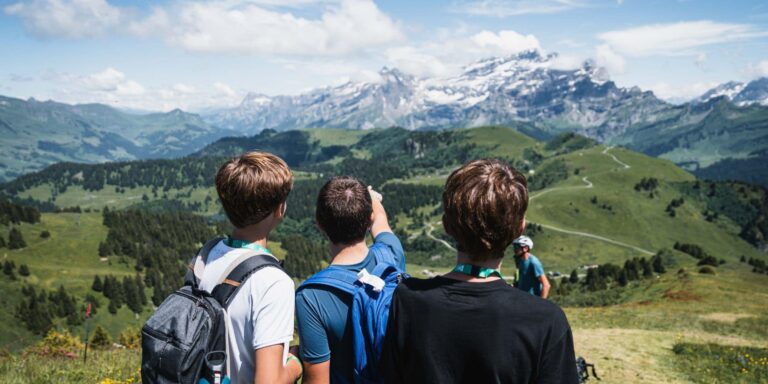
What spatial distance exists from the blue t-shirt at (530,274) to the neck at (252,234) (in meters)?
11.4

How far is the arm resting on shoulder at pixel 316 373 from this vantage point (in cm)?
536

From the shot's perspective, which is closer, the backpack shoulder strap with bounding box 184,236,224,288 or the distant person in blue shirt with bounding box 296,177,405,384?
the distant person in blue shirt with bounding box 296,177,405,384

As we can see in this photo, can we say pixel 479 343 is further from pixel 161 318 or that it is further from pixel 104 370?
pixel 104 370

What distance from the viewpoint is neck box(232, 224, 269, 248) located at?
5496 mm

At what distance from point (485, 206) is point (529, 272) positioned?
38.1 ft

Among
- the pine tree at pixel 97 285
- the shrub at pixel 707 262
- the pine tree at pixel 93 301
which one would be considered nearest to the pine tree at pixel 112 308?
the pine tree at pixel 93 301

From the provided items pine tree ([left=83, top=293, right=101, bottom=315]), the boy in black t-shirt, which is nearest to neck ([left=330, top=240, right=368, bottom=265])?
the boy in black t-shirt

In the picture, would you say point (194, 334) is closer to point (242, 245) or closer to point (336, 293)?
point (242, 245)

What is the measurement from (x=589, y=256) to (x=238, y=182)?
19354 cm

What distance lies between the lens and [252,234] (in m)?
5.54

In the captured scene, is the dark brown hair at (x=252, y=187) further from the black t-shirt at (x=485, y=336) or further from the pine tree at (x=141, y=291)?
the pine tree at (x=141, y=291)

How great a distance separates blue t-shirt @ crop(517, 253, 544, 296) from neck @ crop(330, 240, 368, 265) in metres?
10.5

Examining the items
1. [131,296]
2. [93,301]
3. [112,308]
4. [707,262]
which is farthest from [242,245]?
[131,296]

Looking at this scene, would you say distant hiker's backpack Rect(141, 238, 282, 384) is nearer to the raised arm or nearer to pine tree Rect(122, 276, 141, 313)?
the raised arm
